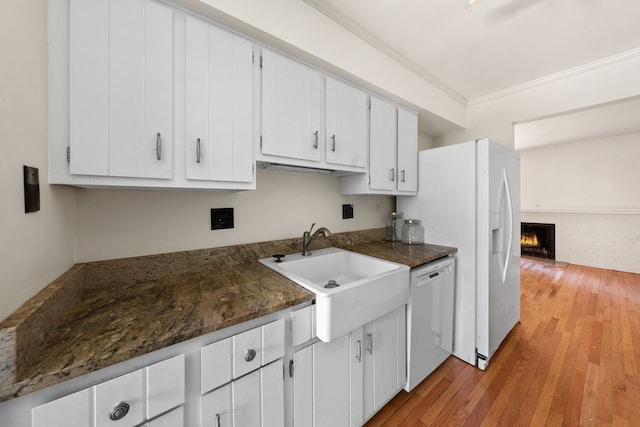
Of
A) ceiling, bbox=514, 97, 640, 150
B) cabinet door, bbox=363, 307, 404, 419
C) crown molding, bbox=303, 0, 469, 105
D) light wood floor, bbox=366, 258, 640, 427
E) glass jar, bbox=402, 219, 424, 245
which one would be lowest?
light wood floor, bbox=366, 258, 640, 427

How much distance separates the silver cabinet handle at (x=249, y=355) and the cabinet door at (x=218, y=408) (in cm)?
10

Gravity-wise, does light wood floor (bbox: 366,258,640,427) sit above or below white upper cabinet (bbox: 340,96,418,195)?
below

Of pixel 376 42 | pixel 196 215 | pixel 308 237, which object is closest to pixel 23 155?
pixel 196 215

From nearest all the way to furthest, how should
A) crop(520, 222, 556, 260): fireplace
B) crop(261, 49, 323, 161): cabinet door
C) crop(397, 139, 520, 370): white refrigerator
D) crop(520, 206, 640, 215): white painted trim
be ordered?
crop(261, 49, 323, 161): cabinet door → crop(397, 139, 520, 370): white refrigerator → crop(520, 206, 640, 215): white painted trim → crop(520, 222, 556, 260): fireplace

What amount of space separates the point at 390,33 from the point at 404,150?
0.85 meters

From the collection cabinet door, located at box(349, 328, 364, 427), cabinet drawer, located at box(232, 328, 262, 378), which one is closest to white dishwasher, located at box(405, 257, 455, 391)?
cabinet door, located at box(349, 328, 364, 427)

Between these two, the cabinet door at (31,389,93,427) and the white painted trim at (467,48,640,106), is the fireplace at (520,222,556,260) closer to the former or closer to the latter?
the white painted trim at (467,48,640,106)

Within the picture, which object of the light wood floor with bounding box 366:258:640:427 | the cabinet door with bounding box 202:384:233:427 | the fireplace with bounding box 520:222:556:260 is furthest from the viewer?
the fireplace with bounding box 520:222:556:260

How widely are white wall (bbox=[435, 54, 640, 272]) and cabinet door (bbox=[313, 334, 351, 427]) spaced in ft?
8.45

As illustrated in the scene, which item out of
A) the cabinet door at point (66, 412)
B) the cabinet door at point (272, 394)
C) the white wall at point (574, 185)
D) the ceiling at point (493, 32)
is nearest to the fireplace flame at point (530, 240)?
the white wall at point (574, 185)

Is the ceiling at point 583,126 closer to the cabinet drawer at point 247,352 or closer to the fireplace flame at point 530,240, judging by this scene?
the fireplace flame at point 530,240

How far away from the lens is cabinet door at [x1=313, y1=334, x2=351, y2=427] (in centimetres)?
104

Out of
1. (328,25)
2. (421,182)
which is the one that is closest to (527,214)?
(421,182)

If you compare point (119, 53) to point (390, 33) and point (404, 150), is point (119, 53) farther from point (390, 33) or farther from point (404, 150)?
point (404, 150)
